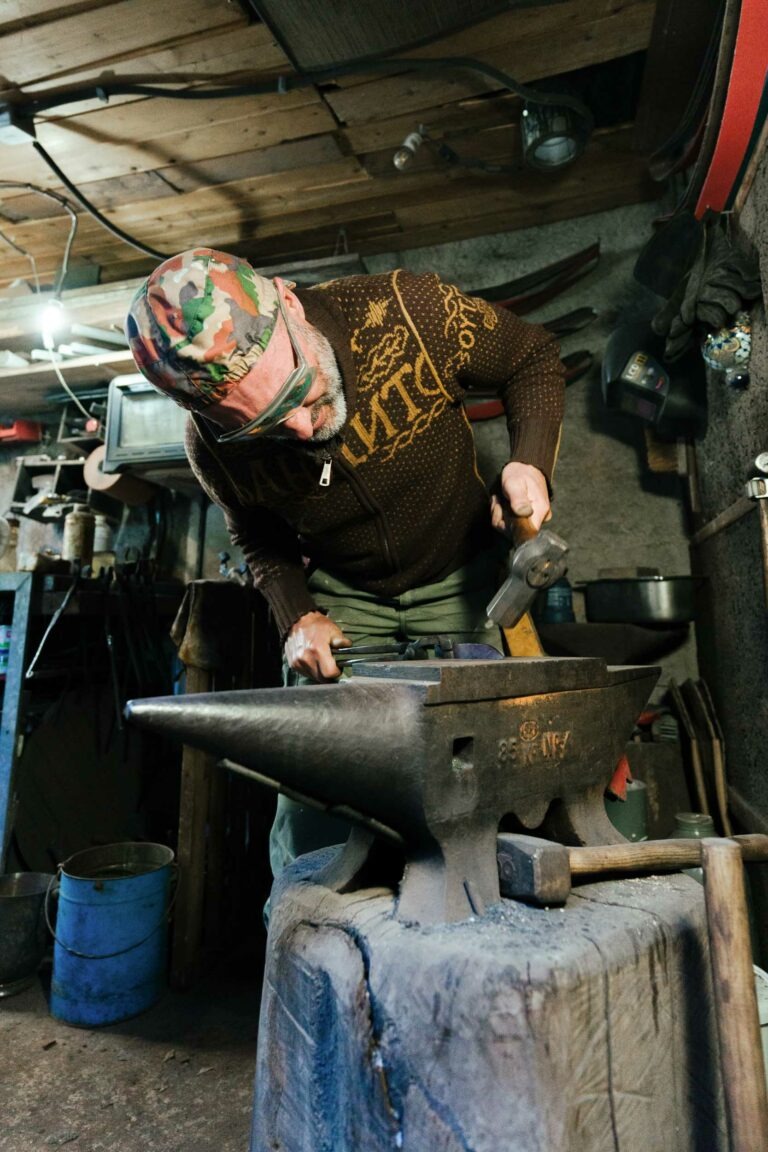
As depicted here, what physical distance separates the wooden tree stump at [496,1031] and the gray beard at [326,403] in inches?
36.9

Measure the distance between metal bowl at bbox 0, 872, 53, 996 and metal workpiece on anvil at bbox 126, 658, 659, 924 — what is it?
2.27 meters

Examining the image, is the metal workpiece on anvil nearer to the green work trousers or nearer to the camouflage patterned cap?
the camouflage patterned cap

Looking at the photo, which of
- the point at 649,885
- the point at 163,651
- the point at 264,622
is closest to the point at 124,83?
the point at 264,622

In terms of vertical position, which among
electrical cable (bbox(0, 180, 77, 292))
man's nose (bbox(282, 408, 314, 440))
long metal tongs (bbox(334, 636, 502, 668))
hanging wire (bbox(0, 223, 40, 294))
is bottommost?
long metal tongs (bbox(334, 636, 502, 668))

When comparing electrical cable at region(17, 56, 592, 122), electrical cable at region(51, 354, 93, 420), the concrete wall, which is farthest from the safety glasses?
electrical cable at region(51, 354, 93, 420)

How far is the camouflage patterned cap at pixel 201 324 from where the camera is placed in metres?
1.16

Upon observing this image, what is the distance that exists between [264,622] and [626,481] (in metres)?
1.82

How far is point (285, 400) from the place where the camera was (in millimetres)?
1256

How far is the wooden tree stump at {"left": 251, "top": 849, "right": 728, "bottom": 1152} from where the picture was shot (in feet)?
2.15

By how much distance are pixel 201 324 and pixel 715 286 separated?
→ 150 centimetres

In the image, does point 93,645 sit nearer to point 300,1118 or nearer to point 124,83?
point 124,83

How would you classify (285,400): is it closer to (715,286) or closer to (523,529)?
(523,529)

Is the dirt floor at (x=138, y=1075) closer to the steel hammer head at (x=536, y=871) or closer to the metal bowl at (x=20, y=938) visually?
the metal bowl at (x=20, y=938)

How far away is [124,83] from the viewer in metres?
2.32
